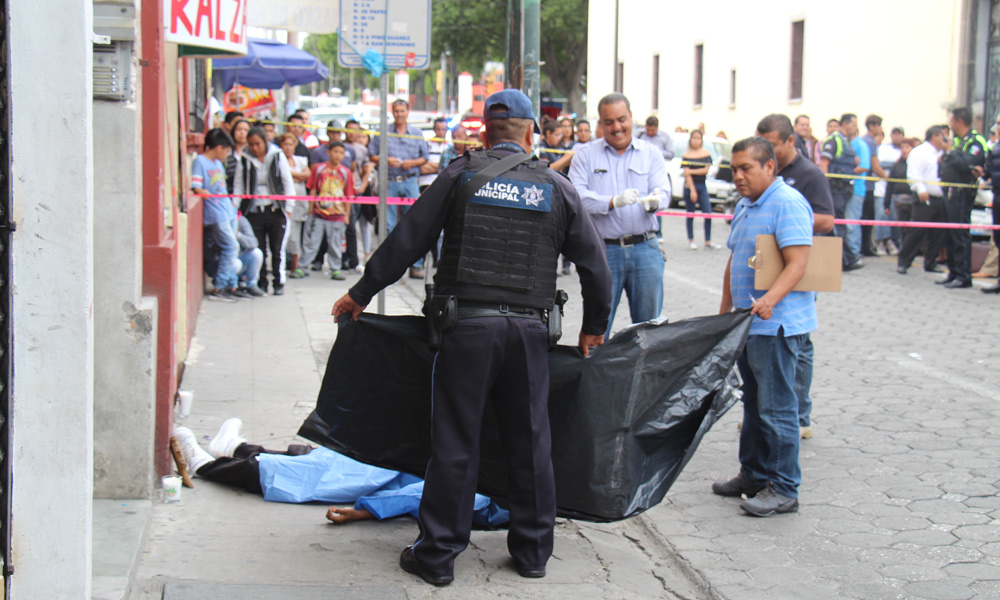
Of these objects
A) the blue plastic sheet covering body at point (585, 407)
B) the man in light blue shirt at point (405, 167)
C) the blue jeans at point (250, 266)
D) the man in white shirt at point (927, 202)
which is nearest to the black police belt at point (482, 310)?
the blue plastic sheet covering body at point (585, 407)

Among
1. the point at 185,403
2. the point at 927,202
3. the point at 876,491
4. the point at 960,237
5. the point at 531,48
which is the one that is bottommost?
the point at 876,491

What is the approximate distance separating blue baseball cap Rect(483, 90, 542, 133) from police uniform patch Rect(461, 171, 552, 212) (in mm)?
292

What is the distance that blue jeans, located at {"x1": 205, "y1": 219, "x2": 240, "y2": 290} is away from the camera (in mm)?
10922

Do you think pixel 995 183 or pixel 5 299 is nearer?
pixel 5 299

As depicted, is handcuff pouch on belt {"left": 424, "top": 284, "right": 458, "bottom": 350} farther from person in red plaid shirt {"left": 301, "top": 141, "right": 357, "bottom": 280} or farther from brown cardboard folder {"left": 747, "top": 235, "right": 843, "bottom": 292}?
person in red plaid shirt {"left": 301, "top": 141, "right": 357, "bottom": 280}

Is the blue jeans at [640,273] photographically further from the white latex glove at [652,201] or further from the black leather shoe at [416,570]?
the black leather shoe at [416,570]

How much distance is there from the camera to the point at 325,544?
461 cm

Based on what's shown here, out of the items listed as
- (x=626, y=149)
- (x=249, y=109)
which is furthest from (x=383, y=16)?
(x=249, y=109)

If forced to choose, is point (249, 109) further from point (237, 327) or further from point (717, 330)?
point (717, 330)

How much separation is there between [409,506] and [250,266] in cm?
728

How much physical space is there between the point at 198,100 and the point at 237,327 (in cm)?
377

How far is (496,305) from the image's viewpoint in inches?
164

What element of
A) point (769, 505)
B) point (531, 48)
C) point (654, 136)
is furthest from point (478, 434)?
point (654, 136)

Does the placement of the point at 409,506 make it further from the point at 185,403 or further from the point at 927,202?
the point at 927,202
